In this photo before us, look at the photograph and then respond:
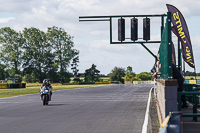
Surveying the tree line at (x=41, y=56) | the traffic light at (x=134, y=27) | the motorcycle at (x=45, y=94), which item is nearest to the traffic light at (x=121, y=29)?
the traffic light at (x=134, y=27)

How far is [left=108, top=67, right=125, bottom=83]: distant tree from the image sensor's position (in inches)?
5516

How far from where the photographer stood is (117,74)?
145 m

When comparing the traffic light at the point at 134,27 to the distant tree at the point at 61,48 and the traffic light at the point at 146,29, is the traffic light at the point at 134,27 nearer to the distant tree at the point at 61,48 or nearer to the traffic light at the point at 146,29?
the traffic light at the point at 146,29

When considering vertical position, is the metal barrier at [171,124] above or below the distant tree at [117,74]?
below

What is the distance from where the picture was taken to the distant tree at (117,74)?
14010 centimetres

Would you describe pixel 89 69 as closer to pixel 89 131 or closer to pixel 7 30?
pixel 7 30

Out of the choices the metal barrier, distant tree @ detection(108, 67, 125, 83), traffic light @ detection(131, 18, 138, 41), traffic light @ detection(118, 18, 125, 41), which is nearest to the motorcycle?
traffic light @ detection(118, 18, 125, 41)

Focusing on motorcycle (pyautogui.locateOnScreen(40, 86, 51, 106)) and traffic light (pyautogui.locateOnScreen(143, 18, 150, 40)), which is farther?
traffic light (pyautogui.locateOnScreen(143, 18, 150, 40))

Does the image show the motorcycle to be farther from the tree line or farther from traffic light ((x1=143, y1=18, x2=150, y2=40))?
the tree line

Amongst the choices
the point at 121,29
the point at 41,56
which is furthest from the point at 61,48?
the point at 121,29

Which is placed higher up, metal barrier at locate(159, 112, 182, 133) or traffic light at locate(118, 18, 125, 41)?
traffic light at locate(118, 18, 125, 41)

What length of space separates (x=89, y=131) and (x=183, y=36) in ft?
33.1

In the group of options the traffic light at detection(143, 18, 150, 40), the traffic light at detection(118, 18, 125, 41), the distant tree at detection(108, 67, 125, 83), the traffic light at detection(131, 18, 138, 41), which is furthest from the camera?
the distant tree at detection(108, 67, 125, 83)

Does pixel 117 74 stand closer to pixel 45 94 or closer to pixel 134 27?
pixel 134 27
